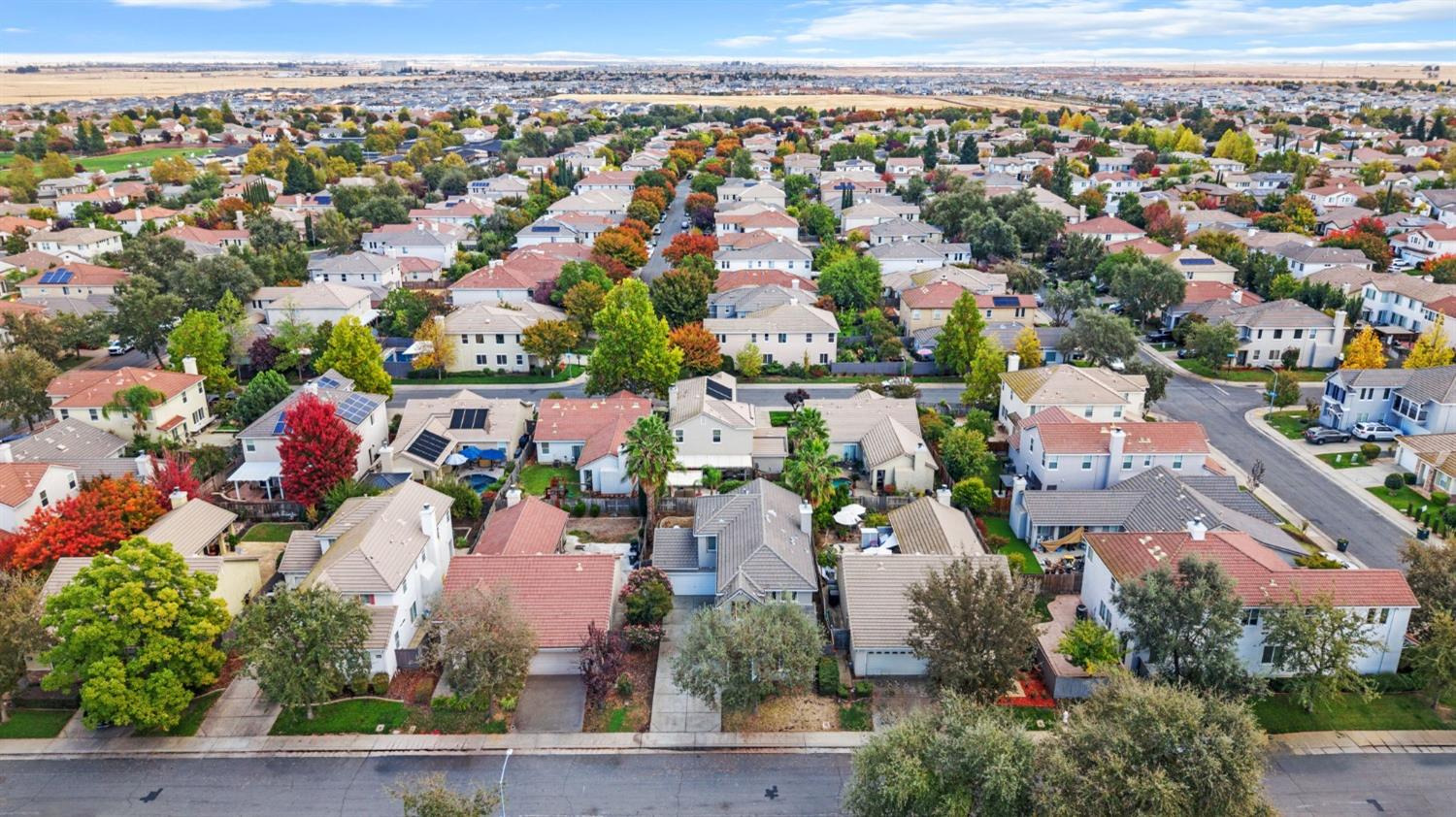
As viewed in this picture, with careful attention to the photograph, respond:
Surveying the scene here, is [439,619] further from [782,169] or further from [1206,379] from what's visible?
[782,169]

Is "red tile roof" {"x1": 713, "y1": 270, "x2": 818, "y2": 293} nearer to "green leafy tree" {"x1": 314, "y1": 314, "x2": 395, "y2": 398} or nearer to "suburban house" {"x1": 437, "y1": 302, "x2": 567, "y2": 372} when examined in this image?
"suburban house" {"x1": 437, "y1": 302, "x2": 567, "y2": 372}

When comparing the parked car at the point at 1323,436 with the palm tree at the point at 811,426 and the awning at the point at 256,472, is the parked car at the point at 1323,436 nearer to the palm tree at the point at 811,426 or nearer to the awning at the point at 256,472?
the palm tree at the point at 811,426

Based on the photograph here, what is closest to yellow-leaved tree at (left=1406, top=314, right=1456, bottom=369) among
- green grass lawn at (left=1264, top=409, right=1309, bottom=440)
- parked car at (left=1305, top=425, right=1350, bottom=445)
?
green grass lawn at (left=1264, top=409, right=1309, bottom=440)

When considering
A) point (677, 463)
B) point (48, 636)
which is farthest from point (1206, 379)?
point (48, 636)

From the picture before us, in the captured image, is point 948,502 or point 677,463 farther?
point 677,463

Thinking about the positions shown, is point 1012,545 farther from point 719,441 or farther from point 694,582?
point 719,441

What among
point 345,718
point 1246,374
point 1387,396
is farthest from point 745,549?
point 1246,374

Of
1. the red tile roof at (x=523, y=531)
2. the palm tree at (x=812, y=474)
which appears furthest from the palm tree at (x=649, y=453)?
the palm tree at (x=812, y=474)
